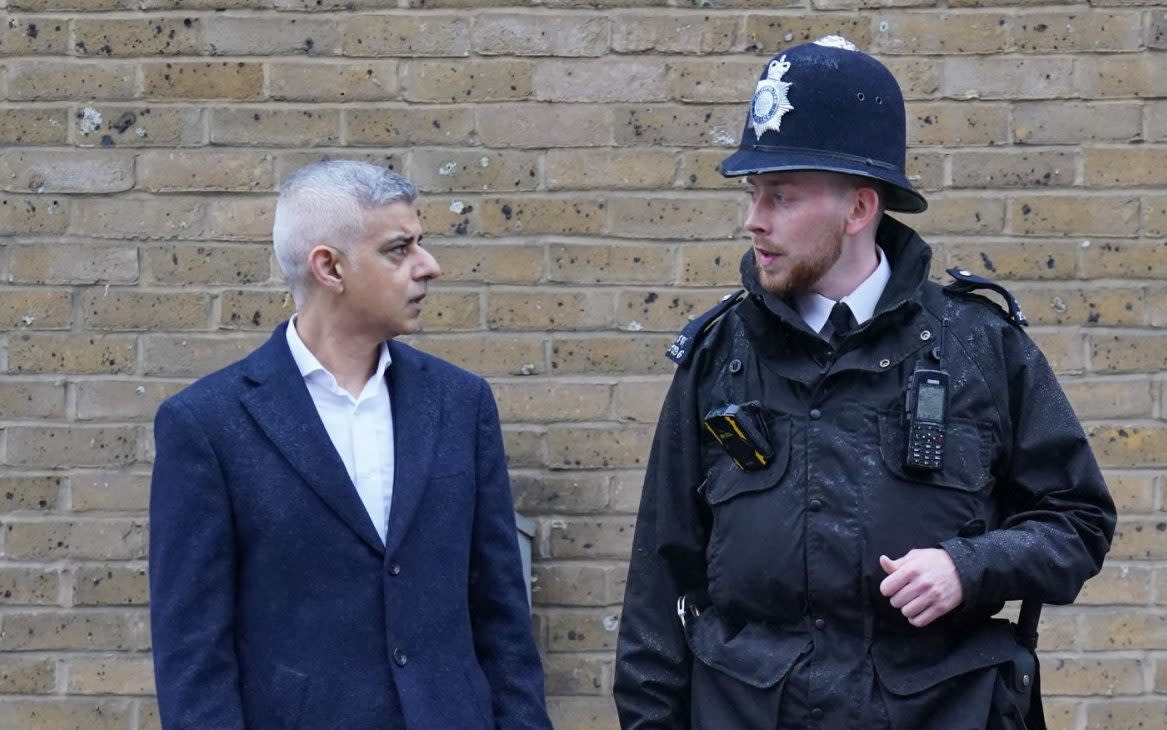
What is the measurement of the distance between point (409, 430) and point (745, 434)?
0.67 metres

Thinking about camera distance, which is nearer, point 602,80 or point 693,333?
point 693,333

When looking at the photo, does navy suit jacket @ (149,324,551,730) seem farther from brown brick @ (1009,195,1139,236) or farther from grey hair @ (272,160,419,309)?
brown brick @ (1009,195,1139,236)

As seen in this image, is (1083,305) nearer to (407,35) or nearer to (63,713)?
(407,35)

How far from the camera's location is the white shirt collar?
3141 mm

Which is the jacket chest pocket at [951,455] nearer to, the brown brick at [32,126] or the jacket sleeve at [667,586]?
the jacket sleeve at [667,586]

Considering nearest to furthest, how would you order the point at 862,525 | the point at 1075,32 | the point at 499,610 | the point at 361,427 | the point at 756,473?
1. the point at 862,525
2. the point at 756,473
3. the point at 361,427
4. the point at 499,610
5. the point at 1075,32

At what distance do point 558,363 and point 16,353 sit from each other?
1.38 meters

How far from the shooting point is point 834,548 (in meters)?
2.80

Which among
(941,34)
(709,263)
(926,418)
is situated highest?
(941,34)

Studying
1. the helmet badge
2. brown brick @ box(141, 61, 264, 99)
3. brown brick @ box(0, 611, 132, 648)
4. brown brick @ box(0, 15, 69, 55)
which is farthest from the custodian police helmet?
brown brick @ box(0, 611, 132, 648)

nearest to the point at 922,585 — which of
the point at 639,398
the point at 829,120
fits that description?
the point at 829,120

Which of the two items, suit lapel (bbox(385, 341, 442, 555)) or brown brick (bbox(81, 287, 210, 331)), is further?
brown brick (bbox(81, 287, 210, 331))

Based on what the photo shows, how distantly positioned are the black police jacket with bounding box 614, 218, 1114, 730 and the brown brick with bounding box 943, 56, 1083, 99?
127 centimetres

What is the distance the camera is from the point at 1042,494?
2.89 meters
